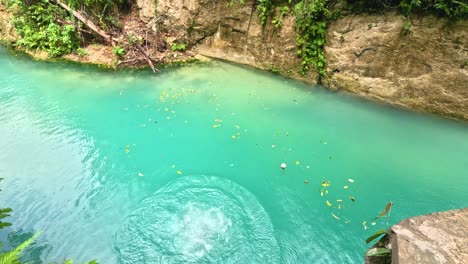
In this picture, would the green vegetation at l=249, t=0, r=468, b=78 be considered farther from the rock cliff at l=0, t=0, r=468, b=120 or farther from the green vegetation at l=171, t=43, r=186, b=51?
the green vegetation at l=171, t=43, r=186, b=51

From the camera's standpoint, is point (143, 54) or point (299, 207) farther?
point (143, 54)

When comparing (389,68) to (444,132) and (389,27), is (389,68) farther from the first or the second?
(444,132)

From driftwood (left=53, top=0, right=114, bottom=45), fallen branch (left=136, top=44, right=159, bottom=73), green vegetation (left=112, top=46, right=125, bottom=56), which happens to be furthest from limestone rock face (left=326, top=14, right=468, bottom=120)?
driftwood (left=53, top=0, right=114, bottom=45)

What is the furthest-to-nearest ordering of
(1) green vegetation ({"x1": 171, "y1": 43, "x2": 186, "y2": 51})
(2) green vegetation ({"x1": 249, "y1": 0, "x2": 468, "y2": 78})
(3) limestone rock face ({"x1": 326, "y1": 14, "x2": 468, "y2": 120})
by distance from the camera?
(1) green vegetation ({"x1": 171, "y1": 43, "x2": 186, "y2": 51}) < (3) limestone rock face ({"x1": 326, "y1": 14, "x2": 468, "y2": 120}) < (2) green vegetation ({"x1": 249, "y1": 0, "x2": 468, "y2": 78})

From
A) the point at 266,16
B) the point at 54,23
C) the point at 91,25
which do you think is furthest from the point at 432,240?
the point at 54,23

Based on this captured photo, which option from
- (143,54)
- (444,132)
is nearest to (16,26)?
(143,54)

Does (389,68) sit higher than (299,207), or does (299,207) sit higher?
(389,68)

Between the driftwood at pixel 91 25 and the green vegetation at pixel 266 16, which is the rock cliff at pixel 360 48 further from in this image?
the driftwood at pixel 91 25
